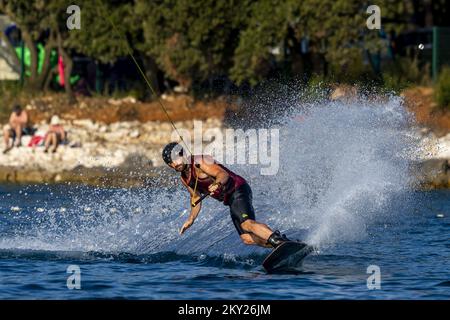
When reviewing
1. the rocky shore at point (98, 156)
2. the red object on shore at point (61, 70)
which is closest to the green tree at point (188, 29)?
the rocky shore at point (98, 156)

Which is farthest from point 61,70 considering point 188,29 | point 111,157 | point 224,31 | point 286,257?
point 286,257

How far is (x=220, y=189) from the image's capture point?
14.5m

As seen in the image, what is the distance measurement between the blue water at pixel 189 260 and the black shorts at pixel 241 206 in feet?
2.08

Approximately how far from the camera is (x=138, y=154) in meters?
28.5

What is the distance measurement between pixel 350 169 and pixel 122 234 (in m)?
3.25

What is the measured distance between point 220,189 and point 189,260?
1.41 metres

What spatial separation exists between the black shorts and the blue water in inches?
24.9

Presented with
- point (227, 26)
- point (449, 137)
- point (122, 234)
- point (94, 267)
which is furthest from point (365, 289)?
point (227, 26)

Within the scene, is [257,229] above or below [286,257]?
above

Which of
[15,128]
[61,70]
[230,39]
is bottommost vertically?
[15,128]

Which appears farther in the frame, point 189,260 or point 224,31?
point 224,31

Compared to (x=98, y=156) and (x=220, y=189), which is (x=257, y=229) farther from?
(x=98, y=156)

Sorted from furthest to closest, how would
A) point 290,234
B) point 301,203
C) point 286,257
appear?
point 301,203
point 290,234
point 286,257

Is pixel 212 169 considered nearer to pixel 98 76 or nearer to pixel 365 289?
pixel 365 289
